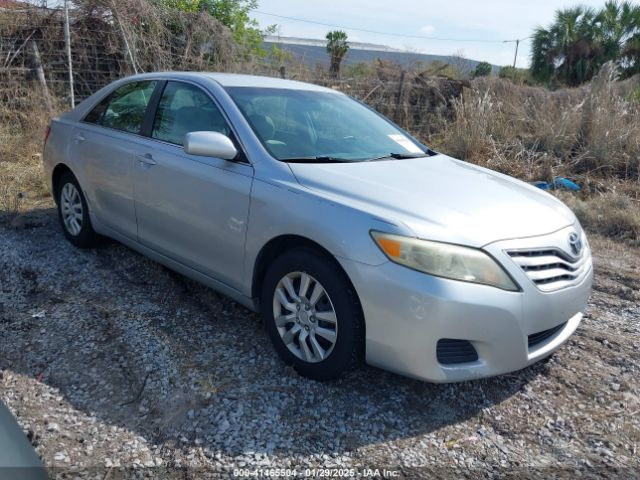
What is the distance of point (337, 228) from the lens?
8.91 ft

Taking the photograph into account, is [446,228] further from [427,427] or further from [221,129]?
[221,129]

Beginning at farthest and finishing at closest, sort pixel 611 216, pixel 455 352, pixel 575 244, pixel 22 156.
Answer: pixel 22 156, pixel 611 216, pixel 575 244, pixel 455 352

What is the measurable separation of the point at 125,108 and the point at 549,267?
10.8 feet

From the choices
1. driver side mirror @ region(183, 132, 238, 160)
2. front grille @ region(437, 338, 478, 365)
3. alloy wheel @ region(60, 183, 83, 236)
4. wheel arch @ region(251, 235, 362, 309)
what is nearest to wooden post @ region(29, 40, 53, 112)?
alloy wheel @ region(60, 183, 83, 236)

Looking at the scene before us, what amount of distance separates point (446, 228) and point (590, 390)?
1361 mm

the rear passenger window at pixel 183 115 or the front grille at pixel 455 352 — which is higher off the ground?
the rear passenger window at pixel 183 115

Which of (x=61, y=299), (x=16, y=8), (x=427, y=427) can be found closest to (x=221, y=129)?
(x=61, y=299)

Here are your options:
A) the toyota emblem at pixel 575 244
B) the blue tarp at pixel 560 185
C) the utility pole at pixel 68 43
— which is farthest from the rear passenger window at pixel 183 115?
the utility pole at pixel 68 43

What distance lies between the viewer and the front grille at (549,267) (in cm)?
269

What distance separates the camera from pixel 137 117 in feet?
13.5

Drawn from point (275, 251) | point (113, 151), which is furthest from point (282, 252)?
point (113, 151)

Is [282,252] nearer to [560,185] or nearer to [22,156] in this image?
[560,185]

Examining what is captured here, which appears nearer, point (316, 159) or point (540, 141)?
point (316, 159)

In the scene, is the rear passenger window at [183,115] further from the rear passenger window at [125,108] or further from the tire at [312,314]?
the tire at [312,314]
